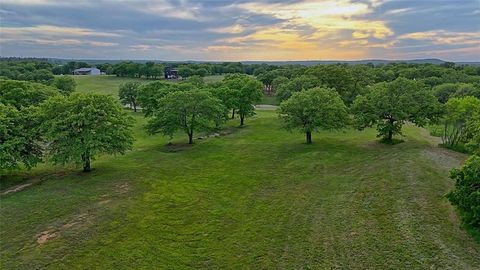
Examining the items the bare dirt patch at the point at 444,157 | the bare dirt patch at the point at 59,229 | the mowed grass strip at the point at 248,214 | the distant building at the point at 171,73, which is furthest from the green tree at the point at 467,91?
the distant building at the point at 171,73

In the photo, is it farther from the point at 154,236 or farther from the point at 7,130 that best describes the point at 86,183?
the point at 154,236

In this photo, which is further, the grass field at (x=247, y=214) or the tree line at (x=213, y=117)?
the tree line at (x=213, y=117)

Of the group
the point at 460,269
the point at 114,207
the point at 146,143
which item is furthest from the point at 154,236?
the point at 146,143

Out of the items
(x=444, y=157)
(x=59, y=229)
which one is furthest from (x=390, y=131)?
(x=59, y=229)

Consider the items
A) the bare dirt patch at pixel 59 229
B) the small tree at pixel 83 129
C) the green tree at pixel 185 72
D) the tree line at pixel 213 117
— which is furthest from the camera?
the green tree at pixel 185 72

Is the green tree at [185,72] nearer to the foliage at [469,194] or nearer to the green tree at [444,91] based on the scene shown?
the green tree at [444,91]
